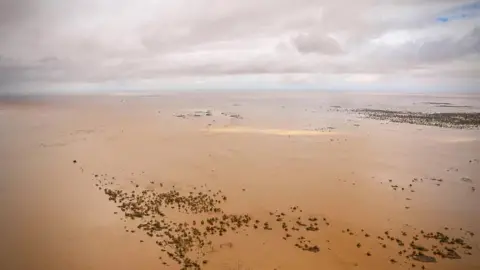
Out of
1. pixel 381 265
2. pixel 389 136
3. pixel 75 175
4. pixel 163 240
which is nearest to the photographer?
pixel 381 265

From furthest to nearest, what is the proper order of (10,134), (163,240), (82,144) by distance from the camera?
(82,144) → (10,134) → (163,240)

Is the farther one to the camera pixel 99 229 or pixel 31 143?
pixel 31 143

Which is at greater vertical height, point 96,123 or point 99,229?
point 96,123

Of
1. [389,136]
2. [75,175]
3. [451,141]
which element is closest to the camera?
[75,175]

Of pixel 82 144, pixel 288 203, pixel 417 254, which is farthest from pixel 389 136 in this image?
pixel 82 144

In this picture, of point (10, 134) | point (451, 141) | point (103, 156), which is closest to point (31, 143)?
point (10, 134)

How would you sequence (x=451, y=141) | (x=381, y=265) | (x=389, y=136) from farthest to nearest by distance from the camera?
(x=389, y=136) → (x=451, y=141) → (x=381, y=265)

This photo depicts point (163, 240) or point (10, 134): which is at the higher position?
point (10, 134)

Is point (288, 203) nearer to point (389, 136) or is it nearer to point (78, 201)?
point (78, 201)

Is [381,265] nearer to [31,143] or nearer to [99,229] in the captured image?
[99,229]
